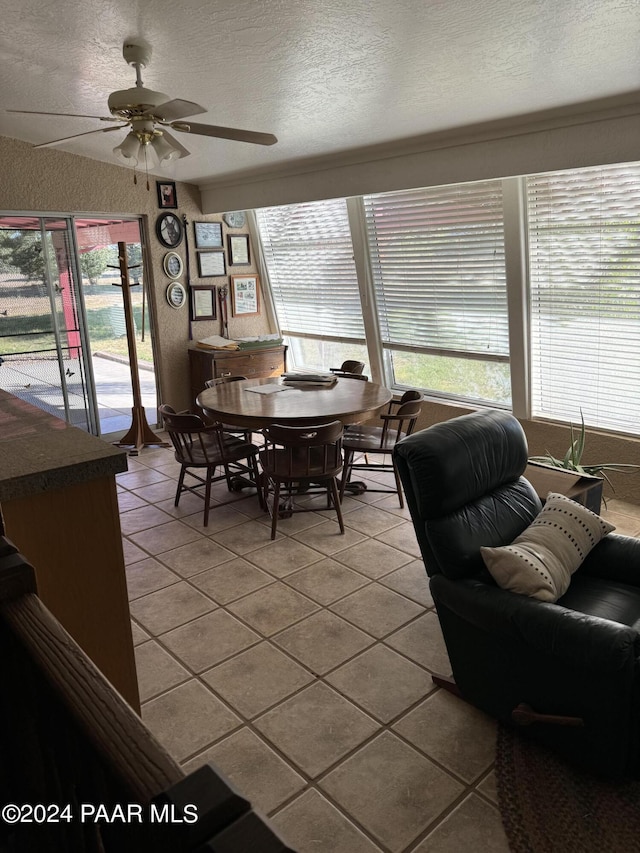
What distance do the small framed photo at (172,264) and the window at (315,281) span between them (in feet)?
3.56

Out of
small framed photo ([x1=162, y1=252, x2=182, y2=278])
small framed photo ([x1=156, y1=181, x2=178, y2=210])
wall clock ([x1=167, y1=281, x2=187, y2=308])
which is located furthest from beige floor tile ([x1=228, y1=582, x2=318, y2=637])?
small framed photo ([x1=156, y1=181, x2=178, y2=210])

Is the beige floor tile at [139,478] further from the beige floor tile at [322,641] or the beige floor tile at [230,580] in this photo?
the beige floor tile at [322,641]

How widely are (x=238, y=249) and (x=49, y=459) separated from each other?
5969 millimetres

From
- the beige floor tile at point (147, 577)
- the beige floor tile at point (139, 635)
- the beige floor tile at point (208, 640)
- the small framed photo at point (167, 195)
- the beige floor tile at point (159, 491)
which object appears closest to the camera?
the beige floor tile at point (208, 640)

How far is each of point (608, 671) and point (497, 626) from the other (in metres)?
0.38

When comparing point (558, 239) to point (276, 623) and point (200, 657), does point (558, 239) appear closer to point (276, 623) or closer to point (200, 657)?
point (276, 623)

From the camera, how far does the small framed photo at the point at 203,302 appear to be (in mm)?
6809

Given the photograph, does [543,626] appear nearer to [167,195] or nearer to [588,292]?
[588,292]

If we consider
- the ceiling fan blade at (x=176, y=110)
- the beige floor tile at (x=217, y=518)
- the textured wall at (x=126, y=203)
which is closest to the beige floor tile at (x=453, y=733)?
the beige floor tile at (x=217, y=518)

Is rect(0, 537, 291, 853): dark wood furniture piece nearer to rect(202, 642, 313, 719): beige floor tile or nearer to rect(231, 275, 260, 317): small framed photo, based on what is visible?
rect(202, 642, 313, 719): beige floor tile

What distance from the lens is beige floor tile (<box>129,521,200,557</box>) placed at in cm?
412

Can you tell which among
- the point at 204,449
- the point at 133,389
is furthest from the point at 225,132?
the point at 133,389

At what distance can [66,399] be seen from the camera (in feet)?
20.0

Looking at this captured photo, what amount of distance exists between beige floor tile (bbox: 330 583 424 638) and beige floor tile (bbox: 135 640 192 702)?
2.81ft
